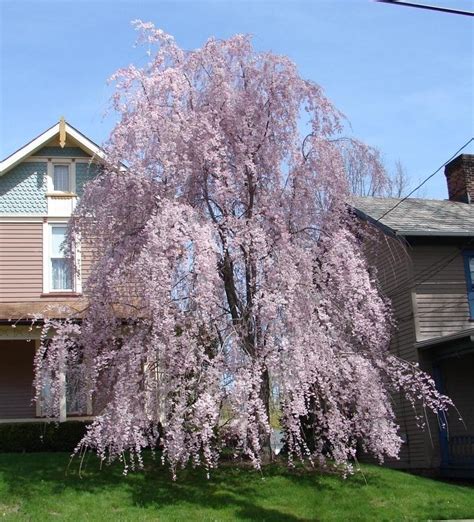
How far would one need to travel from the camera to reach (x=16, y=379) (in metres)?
19.5

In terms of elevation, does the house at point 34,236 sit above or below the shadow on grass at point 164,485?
above

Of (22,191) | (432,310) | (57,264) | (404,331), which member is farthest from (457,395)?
(22,191)

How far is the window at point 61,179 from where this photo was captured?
20.7m

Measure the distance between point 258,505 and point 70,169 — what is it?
457 inches

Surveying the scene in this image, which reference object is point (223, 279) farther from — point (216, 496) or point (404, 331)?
point (404, 331)

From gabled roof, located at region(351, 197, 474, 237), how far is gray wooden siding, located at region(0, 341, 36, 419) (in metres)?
9.31

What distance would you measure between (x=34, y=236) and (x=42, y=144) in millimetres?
2506

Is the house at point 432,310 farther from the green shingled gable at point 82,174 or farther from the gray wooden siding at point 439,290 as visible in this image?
the green shingled gable at point 82,174

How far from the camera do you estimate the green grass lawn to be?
12.1 metres

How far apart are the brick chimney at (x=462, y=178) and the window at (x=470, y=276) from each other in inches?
148

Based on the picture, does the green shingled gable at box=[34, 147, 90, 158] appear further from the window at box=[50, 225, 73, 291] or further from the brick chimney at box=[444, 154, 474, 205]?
the brick chimney at box=[444, 154, 474, 205]

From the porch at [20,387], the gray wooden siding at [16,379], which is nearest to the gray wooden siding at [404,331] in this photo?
the porch at [20,387]

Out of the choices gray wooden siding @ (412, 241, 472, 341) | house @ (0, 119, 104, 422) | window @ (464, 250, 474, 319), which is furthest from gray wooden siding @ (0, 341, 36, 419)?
window @ (464, 250, 474, 319)

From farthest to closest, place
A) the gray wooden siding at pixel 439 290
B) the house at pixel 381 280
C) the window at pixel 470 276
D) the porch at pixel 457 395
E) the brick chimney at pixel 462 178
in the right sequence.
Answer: the brick chimney at pixel 462 178 → the window at pixel 470 276 → the gray wooden siding at pixel 439 290 → the house at pixel 381 280 → the porch at pixel 457 395
